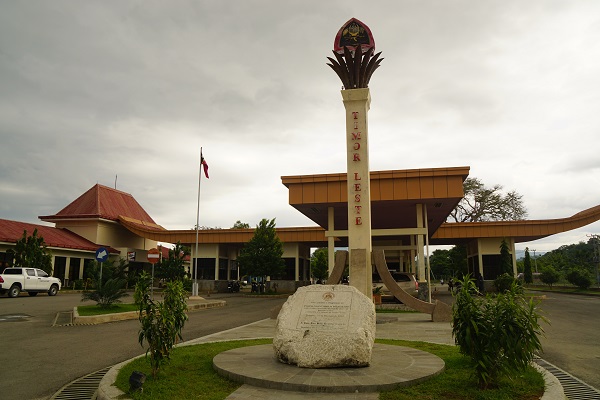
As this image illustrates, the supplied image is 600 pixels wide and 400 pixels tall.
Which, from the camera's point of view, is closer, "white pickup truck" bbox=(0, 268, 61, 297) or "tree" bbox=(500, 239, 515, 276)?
"white pickup truck" bbox=(0, 268, 61, 297)

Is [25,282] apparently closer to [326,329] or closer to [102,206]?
[102,206]

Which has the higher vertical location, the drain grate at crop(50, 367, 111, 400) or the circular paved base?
the circular paved base

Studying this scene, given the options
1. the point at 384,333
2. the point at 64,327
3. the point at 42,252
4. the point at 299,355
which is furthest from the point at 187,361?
the point at 42,252

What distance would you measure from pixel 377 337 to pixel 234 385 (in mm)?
6073

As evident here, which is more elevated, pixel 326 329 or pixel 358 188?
pixel 358 188

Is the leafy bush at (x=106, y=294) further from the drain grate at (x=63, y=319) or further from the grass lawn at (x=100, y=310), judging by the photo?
the drain grate at (x=63, y=319)

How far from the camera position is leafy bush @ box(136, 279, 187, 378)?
20.3 ft

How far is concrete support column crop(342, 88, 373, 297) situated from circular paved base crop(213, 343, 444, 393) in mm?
7422

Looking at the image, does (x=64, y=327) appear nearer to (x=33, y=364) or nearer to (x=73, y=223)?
(x=33, y=364)

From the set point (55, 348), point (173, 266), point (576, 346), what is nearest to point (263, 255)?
point (173, 266)

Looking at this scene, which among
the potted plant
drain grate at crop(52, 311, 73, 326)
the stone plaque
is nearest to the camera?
the stone plaque

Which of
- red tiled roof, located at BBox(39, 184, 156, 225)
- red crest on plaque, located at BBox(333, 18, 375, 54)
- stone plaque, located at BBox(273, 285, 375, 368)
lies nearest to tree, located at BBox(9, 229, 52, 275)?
red tiled roof, located at BBox(39, 184, 156, 225)

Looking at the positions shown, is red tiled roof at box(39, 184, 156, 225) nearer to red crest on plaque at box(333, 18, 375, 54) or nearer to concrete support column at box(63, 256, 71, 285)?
concrete support column at box(63, 256, 71, 285)

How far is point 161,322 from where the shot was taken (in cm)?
629
